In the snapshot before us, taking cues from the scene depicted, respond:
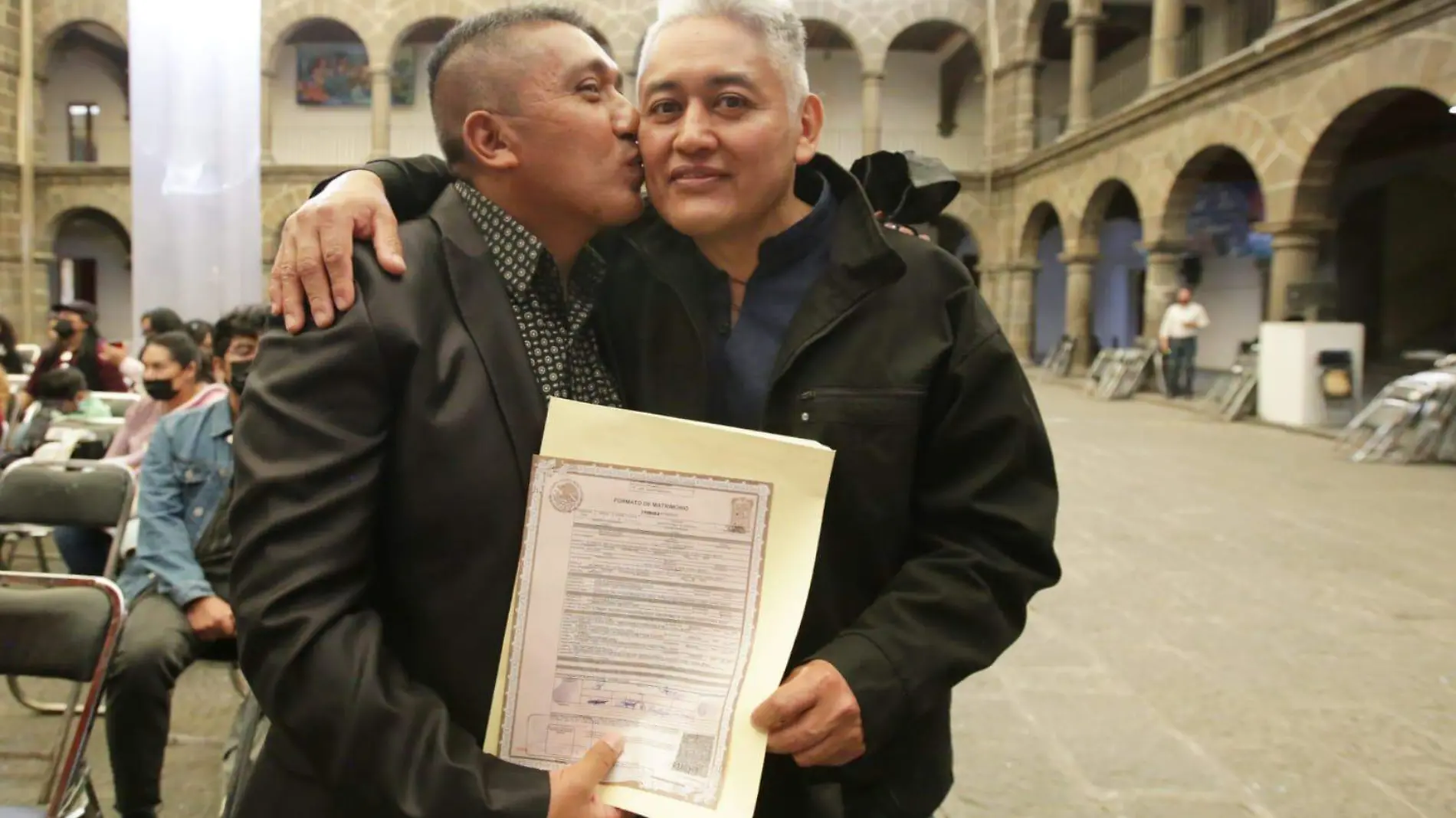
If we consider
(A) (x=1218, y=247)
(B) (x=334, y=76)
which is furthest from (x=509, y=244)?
(B) (x=334, y=76)

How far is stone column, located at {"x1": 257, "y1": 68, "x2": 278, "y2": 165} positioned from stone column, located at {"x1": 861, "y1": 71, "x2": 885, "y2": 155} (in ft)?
36.1

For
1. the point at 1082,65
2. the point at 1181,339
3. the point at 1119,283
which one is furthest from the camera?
the point at 1119,283

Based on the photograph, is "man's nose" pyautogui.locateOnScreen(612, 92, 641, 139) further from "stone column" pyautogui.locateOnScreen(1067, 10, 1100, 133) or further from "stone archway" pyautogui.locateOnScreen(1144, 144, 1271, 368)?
"stone column" pyautogui.locateOnScreen(1067, 10, 1100, 133)

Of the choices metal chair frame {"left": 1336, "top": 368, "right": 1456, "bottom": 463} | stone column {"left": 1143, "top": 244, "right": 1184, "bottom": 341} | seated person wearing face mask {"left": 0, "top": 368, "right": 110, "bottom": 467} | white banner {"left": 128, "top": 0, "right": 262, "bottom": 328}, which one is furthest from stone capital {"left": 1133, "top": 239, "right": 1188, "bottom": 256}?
seated person wearing face mask {"left": 0, "top": 368, "right": 110, "bottom": 467}

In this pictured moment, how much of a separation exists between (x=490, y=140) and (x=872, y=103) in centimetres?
2008

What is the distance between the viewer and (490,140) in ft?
4.01

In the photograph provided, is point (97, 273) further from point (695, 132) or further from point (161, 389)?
point (695, 132)

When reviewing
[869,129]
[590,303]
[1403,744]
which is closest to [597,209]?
[590,303]

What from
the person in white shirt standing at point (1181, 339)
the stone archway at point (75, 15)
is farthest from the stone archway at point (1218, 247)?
the stone archway at point (75, 15)

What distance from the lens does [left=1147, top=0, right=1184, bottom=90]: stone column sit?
567 inches

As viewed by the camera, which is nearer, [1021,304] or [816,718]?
[816,718]

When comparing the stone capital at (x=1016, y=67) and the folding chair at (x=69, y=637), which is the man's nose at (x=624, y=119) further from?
the stone capital at (x=1016, y=67)

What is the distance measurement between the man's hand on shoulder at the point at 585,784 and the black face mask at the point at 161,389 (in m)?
3.24

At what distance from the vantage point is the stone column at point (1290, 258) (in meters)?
11.6
